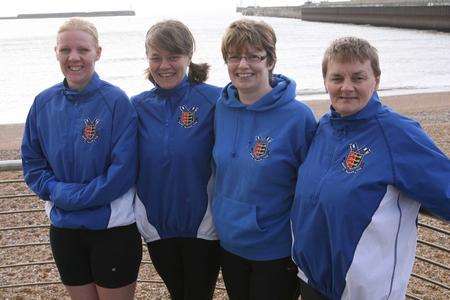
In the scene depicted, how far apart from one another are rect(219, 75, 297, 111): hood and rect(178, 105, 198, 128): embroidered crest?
8.9 inches

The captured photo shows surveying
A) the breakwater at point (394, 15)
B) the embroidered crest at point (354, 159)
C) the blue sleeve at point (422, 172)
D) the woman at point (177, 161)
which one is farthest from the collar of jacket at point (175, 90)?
the breakwater at point (394, 15)

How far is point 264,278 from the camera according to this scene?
3.07 m

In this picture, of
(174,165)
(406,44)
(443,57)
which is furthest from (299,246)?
(406,44)

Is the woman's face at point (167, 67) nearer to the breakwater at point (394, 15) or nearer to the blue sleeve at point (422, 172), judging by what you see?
the blue sleeve at point (422, 172)

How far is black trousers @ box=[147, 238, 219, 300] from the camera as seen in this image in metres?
3.40

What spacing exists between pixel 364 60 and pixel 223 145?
3.10 feet

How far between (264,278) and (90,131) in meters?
1.32

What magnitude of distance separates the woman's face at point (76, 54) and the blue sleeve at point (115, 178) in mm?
294

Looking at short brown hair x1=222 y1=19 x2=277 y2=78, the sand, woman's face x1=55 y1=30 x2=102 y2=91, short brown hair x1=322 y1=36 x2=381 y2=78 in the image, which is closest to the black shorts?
woman's face x1=55 y1=30 x2=102 y2=91

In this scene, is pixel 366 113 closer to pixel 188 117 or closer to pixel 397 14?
pixel 188 117

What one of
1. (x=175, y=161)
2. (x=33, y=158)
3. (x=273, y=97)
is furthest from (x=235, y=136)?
(x=33, y=158)

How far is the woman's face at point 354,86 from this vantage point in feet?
8.59

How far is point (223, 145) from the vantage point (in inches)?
Answer: 123

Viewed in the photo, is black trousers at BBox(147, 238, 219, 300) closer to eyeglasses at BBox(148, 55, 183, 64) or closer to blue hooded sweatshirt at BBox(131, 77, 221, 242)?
blue hooded sweatshirt at BBox(131, 77, 221, 242)
